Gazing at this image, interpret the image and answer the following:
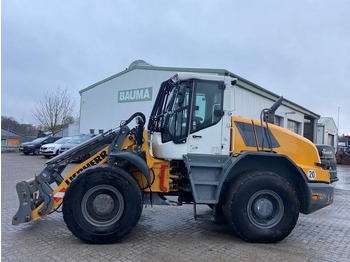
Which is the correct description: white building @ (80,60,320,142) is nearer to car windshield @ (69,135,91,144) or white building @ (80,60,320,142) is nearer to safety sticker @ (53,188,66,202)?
car windshield @ (69,135,91,144)

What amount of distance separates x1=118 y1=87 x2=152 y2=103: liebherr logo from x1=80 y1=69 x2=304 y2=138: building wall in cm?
22

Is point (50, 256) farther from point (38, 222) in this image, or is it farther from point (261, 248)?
point (261, 248)

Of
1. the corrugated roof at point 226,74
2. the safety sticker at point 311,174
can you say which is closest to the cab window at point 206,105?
the safety sticker at point 311,174

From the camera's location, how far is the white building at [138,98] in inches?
762

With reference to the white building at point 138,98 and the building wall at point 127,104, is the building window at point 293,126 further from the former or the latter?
the building wall at point 127,104

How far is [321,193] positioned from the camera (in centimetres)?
568

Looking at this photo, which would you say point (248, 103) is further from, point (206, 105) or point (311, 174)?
point (206, 105)

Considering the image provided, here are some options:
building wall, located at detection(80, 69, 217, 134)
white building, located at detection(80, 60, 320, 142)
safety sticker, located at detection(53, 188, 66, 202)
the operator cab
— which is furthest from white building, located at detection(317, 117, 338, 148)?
safety sticker, located at detection(53, 188, 66, 202)

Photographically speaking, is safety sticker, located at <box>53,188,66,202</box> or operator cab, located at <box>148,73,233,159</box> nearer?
safety sticker, located at <box>53,188,66,202</box>

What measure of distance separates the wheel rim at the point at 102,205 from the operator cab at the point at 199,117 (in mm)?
1132

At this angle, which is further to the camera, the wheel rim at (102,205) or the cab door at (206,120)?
the cab door at (206,120)

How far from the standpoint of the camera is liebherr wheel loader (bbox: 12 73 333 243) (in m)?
5.14

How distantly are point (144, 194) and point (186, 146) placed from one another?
116 centimetres

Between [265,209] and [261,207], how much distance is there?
84 mm
